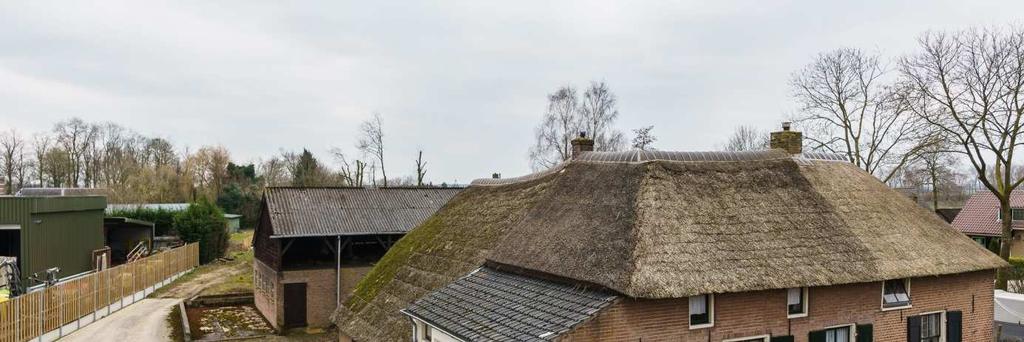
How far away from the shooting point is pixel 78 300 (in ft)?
77.6

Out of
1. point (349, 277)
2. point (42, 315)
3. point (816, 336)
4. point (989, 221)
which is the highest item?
point (816, 336)

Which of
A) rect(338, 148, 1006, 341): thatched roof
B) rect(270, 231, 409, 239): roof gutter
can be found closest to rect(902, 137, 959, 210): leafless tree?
rect(338, 148, 1006, 341): thatched roof

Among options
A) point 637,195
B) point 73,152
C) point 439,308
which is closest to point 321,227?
point 439,308

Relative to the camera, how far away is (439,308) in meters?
13.9

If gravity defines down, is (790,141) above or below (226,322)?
above

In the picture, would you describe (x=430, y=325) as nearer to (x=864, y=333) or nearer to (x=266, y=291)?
(x=864, y=333)

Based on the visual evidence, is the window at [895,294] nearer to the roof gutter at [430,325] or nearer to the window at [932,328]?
the window at [932,328]

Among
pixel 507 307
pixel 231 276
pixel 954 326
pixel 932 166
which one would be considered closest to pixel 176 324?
pixel 231 276

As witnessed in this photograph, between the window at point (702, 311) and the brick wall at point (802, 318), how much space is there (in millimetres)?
112

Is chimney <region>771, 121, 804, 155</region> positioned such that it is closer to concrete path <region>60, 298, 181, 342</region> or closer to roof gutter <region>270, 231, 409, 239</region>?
roof gutter <region>270, 231, 409, 239</region>

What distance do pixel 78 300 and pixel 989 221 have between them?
1903 inches

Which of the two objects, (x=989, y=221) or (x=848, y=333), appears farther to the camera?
(x=989, y=221)

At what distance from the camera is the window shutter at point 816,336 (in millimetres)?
13367

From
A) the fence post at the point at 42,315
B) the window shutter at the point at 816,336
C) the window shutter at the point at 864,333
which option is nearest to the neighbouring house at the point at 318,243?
the fence post at the point at 42,315
